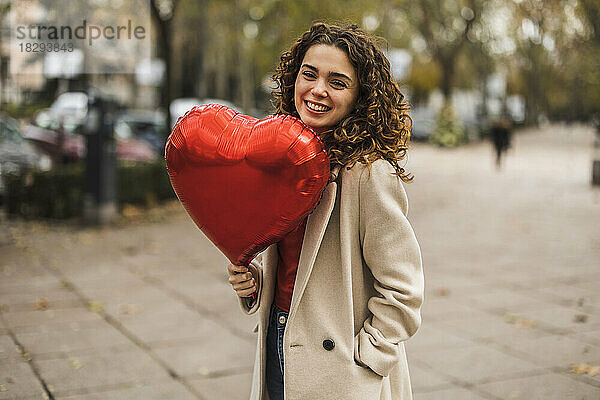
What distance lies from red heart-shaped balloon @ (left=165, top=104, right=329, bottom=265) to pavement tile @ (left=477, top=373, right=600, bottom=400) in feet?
9.59

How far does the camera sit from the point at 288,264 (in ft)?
8.07

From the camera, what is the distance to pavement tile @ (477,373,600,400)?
468 centimetres

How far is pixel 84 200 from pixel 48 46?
7.60 ft

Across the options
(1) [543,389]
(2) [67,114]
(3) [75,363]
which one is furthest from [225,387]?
(2) [67,114]

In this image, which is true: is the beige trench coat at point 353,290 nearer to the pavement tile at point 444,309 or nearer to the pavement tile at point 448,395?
the pavement tile at point 448,395

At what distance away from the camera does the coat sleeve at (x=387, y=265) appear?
2293mm

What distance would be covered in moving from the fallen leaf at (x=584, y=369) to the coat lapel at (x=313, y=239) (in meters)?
3.44

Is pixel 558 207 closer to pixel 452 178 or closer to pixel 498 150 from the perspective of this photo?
pixel 452 178

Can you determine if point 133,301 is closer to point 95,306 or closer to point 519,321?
point 95,306

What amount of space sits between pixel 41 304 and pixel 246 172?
16.4 feet

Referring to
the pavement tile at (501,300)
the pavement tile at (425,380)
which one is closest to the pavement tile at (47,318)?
the pavement tile at (425,380)

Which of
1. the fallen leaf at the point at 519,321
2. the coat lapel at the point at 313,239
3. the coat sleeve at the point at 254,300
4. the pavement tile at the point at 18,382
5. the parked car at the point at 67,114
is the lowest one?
the fallen leaf at the point at 519,321

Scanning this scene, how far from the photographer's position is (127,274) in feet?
26.5

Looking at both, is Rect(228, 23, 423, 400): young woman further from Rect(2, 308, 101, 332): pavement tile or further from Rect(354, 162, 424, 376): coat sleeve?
Rect(2, 308, 101, 332): pavement tile
